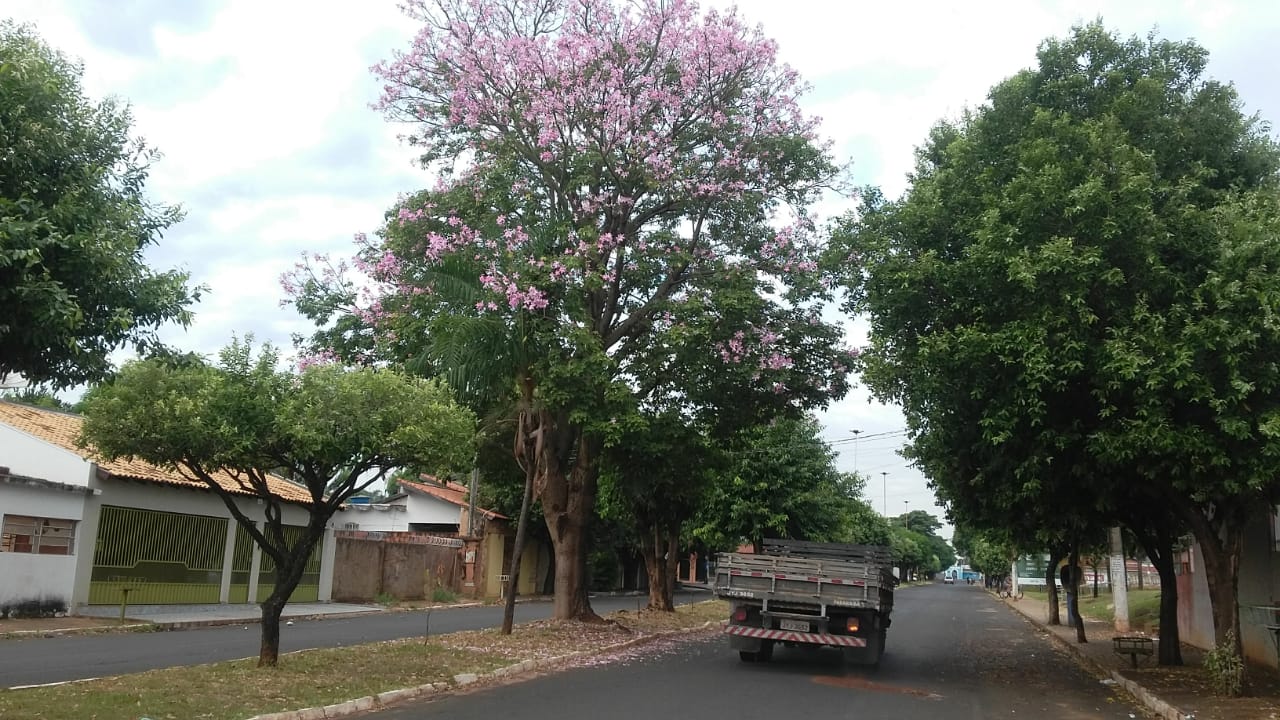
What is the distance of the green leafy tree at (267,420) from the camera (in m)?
10.4

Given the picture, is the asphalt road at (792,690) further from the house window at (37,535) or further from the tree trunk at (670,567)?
the house window at (37,535)

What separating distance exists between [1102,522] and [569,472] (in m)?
10.9

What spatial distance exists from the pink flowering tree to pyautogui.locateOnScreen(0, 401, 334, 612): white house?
5.73 metres

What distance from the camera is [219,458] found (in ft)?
35.0

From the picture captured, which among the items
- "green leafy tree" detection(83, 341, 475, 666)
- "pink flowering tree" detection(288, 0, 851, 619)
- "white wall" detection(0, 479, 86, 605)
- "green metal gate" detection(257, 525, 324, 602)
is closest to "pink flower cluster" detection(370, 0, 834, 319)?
"pink flowering tree" detection(288, 0, 851, 619)

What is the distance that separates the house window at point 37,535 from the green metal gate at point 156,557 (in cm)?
88

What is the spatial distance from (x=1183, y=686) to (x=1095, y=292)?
20.7ft

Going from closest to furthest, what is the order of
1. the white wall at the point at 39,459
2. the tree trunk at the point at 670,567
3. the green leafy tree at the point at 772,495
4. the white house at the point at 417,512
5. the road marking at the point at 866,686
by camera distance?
the road marking at the point at 866,686, the white wall at the point at 39,459, the tree trunk at the point at 670,567, the green leafy tree at the point at 772,495, the white house at the point at 417,512

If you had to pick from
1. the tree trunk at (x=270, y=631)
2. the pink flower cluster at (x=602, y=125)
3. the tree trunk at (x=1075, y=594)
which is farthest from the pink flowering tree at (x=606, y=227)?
the tree trunk at (x=1075, y=594)

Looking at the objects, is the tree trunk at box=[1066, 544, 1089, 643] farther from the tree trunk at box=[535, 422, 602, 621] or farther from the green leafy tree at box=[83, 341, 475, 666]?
the green leafy tree at box=[83, 341, 475, 666]

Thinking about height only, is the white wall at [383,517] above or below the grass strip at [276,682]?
above

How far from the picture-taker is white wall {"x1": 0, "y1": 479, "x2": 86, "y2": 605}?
64.9 ft

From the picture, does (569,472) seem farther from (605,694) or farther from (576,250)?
(605,694)

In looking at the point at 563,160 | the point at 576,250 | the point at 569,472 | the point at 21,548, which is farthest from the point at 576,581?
the point at 21,548
